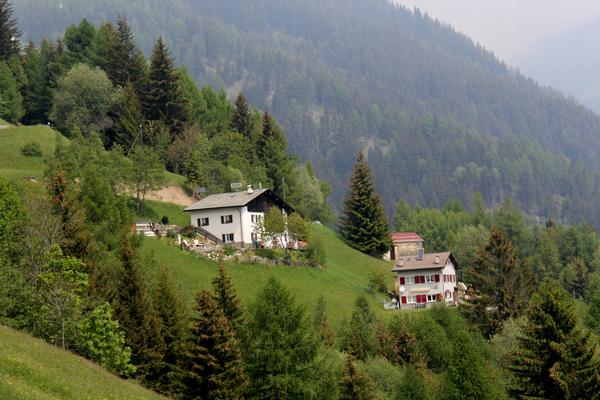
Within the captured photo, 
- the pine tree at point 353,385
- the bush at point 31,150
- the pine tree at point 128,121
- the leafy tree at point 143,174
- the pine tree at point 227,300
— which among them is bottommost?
the pine tree at point 353,385

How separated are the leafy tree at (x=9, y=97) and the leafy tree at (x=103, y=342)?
67526 millimetres

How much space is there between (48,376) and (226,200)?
61518mm

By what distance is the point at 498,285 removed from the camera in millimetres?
77875

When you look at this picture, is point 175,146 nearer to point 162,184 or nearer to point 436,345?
point 162,184

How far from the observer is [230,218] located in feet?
283

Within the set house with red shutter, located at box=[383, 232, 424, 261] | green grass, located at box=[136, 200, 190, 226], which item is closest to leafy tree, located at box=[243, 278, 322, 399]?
green grass, located at box=[136, 200, 190, 226]

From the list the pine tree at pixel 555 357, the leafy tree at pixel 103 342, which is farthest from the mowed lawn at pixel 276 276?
the pine tree at pixel 555 357

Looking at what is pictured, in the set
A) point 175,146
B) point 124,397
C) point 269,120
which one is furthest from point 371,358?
point 269,120

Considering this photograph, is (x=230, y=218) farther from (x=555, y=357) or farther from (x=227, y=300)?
(x=555, y=357)

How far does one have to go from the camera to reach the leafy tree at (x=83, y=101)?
101312 millimetres

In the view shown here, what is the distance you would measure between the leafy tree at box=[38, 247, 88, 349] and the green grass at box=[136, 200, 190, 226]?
4115 centimetres

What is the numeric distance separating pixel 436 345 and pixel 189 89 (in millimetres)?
72875

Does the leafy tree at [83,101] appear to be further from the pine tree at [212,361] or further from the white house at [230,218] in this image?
the pine tree at [212,361]

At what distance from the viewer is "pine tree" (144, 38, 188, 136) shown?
109 meters
